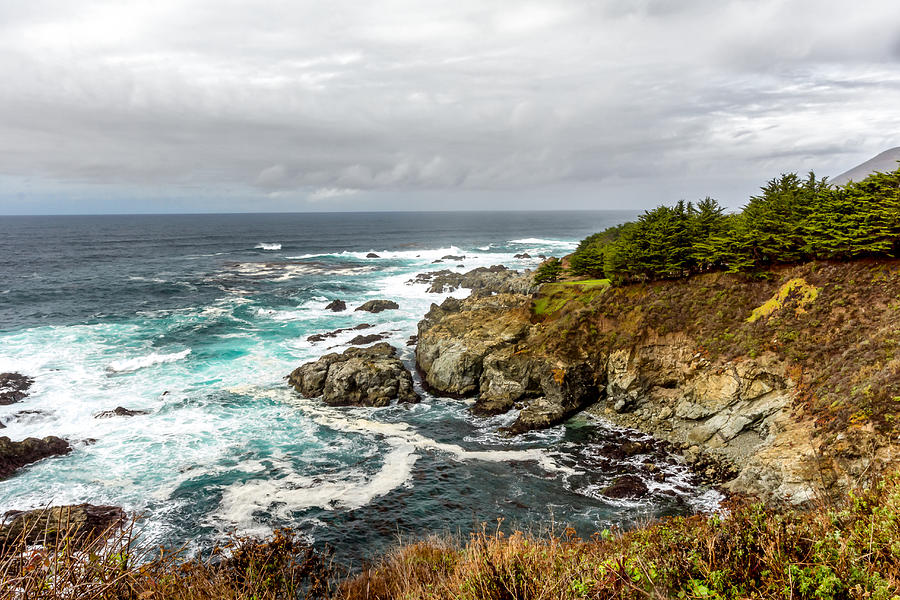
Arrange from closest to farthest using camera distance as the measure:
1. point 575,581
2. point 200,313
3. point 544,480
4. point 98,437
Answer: point 575,581
point 544,480
point 98,437
point 200,313

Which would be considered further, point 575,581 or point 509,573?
point 509,573

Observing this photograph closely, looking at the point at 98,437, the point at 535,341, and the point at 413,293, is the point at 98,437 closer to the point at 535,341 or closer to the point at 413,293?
the point at 535,341

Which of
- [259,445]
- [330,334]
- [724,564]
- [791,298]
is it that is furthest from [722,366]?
[330,334]

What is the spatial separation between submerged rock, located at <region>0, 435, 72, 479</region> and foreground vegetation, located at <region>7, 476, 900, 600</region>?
2597 centimetres

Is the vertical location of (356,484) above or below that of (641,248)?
below

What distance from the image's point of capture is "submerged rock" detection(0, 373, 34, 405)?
111 feet

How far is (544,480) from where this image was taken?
2536cm

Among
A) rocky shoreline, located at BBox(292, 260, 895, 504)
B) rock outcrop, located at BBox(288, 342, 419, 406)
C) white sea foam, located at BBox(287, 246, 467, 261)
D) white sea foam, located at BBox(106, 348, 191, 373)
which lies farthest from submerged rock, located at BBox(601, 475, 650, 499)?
white sea foam, located at BBox(287, 246, 467, 261)

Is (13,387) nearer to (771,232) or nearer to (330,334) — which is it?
(330,334)

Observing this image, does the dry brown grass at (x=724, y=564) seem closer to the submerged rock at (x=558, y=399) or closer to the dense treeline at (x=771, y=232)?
the submerged rock at (x=558, y=399)

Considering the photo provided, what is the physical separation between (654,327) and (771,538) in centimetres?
2837

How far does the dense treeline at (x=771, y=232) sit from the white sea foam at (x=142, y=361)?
41996 mm

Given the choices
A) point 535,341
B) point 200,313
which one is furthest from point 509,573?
point 200,313

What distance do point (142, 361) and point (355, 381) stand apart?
22.4m
